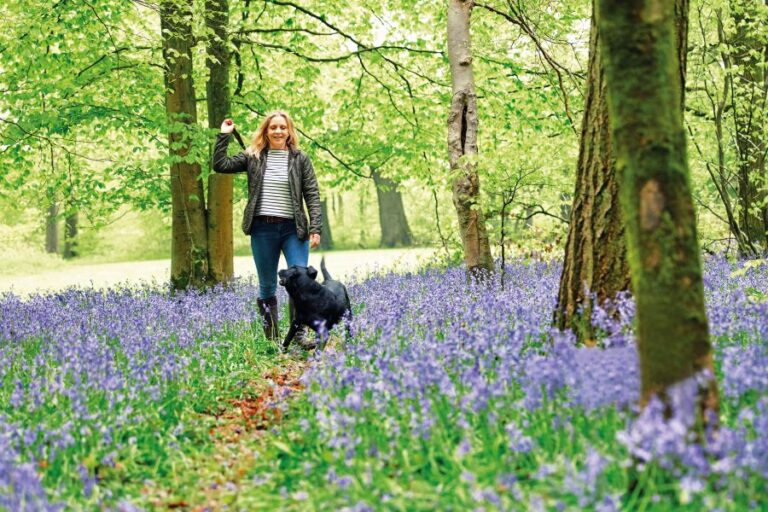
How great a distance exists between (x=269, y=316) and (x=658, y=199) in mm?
5406

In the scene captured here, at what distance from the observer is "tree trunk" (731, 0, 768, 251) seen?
11.4 m

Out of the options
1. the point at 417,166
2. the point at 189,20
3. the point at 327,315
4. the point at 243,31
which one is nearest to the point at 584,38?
the point at 417,166

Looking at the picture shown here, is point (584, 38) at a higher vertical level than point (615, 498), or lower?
higher

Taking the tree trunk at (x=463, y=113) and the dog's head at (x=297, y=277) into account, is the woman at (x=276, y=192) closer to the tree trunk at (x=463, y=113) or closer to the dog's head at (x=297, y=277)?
the dog's head at (x=297, y=277)

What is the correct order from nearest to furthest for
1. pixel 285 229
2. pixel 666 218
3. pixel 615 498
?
pixel 615 498
pixel 666 218
pixel 285 229

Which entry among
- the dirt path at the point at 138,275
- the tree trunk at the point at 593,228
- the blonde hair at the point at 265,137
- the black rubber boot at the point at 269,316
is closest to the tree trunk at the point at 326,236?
the dirt path at the point at 138,275

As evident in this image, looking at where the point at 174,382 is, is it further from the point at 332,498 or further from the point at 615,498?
the point at 615,498

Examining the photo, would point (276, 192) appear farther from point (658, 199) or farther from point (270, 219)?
point (658, 199)

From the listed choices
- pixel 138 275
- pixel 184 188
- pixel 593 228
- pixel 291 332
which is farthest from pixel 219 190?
pixel 138 275

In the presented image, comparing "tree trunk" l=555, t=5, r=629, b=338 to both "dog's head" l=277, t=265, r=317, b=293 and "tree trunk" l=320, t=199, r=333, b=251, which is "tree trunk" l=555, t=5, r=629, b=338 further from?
"tree trunk" l=320, t=199, r=333, b=251

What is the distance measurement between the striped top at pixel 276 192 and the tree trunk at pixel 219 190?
452cm

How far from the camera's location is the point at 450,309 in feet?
22.1

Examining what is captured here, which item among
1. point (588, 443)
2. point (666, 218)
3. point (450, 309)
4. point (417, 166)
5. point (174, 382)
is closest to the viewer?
point (666, 218)

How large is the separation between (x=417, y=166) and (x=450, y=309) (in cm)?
718
